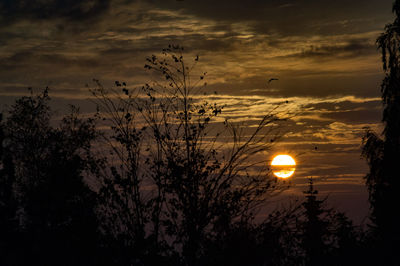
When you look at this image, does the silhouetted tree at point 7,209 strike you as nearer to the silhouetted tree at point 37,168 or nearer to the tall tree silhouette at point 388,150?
the silhouetted tree at point 37,168

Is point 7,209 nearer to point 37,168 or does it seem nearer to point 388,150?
point 37,168

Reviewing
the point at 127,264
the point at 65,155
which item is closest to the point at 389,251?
the point at 127,264

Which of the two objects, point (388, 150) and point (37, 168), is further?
point (37, 168)

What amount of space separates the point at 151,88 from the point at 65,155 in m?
22.0

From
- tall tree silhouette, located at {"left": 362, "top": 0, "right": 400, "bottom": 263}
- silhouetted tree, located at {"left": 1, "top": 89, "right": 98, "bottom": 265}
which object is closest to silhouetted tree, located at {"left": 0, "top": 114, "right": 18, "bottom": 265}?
silhouetted tree, located at {"left": 1, "top": 89, "right": 98, "bottom": 265}

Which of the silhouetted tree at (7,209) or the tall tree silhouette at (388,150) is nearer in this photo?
the tall tree silhouette at (388,150)

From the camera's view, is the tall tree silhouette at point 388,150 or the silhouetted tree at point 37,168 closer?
the tall tree silhouette at point 388,150

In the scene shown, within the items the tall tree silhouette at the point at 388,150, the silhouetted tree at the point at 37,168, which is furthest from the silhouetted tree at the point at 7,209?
the tall tree silhouette at the point at 388,150

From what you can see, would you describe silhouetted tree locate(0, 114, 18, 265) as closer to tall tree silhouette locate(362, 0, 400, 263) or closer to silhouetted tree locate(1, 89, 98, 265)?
silhouetted tree locate(1, 89, 98, 265)

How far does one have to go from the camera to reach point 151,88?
16.7 m

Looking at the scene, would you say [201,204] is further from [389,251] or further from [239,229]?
[389,251]

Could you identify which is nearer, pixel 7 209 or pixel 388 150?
pixel 388 150

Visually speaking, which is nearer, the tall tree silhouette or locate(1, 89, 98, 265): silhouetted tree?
the tall tree silhouette

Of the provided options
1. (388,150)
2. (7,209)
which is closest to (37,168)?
(7,209)
